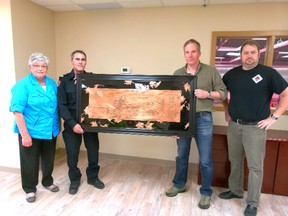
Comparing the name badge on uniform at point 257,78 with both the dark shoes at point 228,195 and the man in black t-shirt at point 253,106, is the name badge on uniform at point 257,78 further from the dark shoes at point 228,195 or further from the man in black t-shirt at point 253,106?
the dark shoes at point 228,195

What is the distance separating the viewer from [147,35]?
3080 millimetres

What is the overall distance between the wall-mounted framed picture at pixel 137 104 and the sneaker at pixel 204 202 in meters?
0.74

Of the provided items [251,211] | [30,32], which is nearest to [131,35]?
[30,32]

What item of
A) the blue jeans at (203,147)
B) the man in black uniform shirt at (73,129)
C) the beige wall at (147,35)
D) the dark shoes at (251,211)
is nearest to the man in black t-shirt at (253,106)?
the dark shoes at (251,211)

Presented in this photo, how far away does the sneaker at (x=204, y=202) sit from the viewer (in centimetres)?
220

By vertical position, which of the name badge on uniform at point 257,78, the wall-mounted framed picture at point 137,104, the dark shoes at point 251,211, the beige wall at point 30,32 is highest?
the beige wall at point 30,32

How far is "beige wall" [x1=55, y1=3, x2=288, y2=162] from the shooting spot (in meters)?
2.79

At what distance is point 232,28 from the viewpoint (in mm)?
2814

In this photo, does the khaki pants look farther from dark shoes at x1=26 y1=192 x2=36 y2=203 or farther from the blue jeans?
dark shoes at x1=26 y1=192 x2=36 y2=203

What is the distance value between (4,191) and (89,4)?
8.31 feet

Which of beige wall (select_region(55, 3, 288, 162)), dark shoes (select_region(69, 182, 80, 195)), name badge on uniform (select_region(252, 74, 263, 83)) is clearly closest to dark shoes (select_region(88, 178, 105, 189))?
dark shoes (select_region(69, 182, 80, 195))

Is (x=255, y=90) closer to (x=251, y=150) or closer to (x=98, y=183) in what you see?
(x=251, y=150)

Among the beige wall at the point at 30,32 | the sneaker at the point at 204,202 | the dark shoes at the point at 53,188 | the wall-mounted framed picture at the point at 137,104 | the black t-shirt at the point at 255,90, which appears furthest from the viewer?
the beige wall at the point at 30,32

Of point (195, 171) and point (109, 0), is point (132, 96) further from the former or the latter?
point (195, 171)
